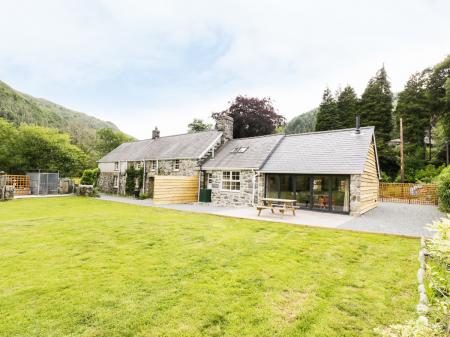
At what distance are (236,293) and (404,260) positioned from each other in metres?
4.73

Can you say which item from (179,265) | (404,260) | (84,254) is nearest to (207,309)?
(179,265)

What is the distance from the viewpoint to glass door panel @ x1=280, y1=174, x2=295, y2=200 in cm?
1499

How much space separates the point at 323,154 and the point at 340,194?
2695mm

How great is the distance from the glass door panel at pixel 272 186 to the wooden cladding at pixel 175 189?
20.3ft

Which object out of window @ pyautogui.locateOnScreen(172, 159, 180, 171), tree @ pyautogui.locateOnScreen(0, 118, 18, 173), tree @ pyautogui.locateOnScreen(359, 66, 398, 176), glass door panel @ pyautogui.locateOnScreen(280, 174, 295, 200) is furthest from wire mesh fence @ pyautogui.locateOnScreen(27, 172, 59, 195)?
tree @ pyautogui.locateOnScreen(359, 66, 398, 176)

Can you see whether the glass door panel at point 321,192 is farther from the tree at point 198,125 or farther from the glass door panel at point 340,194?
the tree at point 198,125

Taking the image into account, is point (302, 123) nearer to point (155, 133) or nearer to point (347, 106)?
point (347, 106)

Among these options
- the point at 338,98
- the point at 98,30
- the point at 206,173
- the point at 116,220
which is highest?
the point at 338,98

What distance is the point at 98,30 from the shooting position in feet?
48.8

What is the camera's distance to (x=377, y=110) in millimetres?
34781

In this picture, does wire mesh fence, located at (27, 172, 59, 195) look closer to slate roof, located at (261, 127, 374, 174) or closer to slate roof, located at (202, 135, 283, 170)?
slate roof, located at (202, 135, 283, 170)

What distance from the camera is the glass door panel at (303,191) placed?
568 inches

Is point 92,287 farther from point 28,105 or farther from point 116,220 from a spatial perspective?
point 28,105

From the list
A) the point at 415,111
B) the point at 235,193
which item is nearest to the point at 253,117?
the point at 235,193
